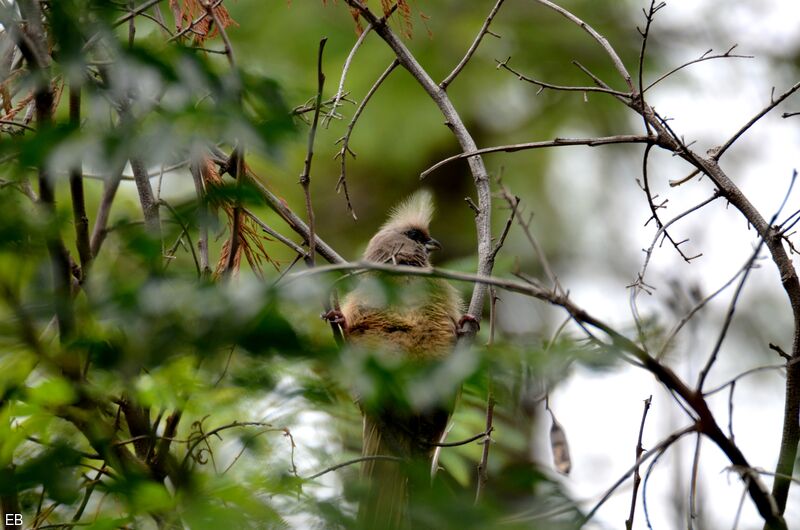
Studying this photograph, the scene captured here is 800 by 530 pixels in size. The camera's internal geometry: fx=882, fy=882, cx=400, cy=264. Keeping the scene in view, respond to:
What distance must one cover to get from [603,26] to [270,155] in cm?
855

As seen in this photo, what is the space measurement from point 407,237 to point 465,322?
135 cm

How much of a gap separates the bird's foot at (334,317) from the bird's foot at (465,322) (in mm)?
521

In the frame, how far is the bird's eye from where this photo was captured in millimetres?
5223

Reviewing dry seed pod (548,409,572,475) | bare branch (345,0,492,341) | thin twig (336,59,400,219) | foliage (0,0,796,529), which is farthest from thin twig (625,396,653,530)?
thin twig (336,59,400,219)

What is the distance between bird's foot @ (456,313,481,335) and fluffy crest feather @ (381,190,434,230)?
1313 mm

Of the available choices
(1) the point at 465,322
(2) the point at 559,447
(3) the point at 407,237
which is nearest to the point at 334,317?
(1) the point at 465,322

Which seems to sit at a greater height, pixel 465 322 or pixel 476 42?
pixel 476 42

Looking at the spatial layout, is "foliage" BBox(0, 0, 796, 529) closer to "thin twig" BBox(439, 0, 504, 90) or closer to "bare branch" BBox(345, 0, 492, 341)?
"bare branch" BBox(345, 0, 492, 341)

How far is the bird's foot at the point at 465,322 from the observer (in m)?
3.87

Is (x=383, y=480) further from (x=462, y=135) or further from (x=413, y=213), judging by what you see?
(x=413, y=213)

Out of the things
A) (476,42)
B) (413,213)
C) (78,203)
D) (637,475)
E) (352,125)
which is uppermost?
(413,213)

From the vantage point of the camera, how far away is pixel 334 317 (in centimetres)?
349

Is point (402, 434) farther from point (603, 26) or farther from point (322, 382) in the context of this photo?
point (603, 26)

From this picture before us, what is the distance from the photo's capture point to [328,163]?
10406 millimetres
